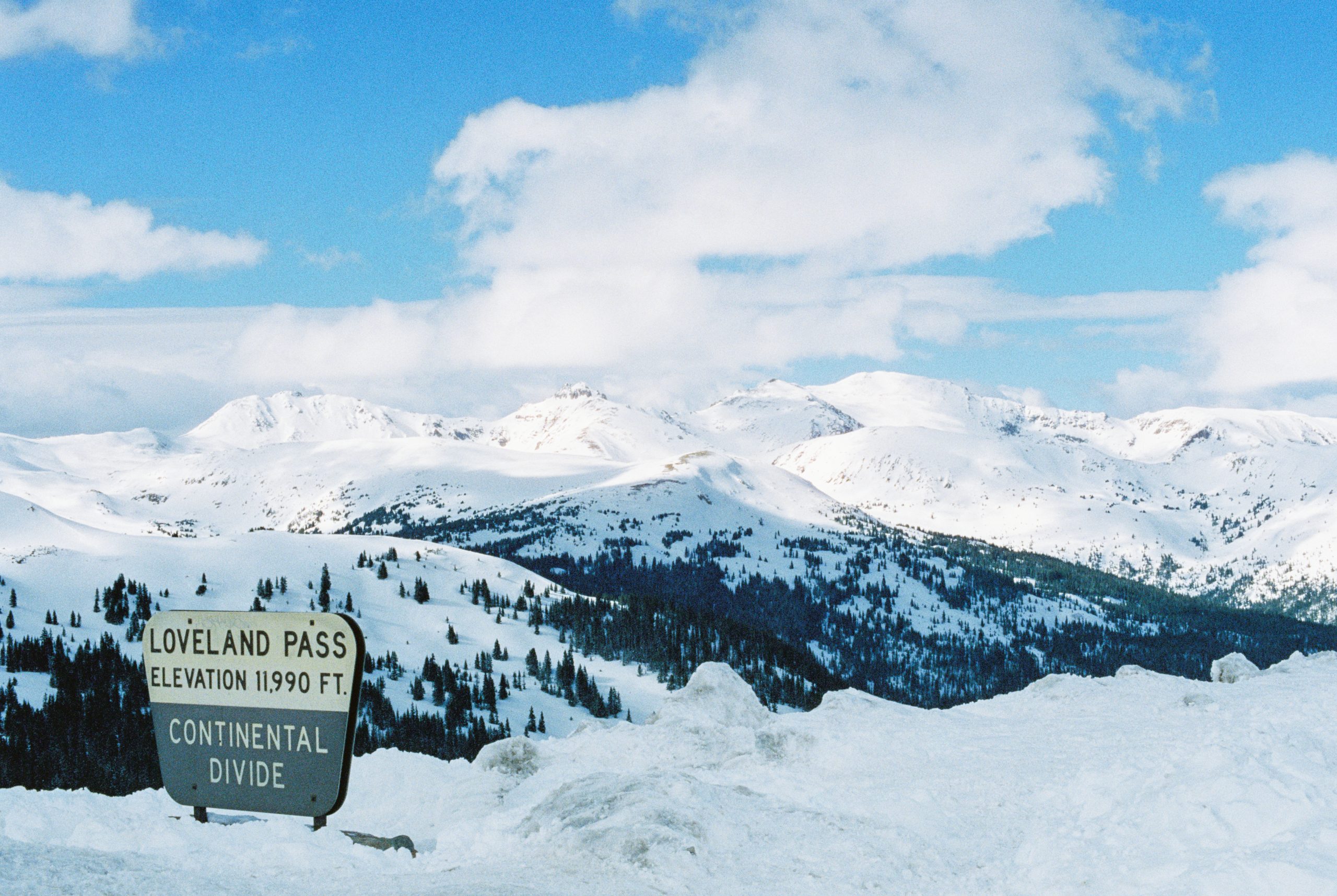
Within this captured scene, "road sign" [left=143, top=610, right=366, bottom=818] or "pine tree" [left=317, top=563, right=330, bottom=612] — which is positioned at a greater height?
"road sign" [left=143, top=610, right=366, bottom=818]

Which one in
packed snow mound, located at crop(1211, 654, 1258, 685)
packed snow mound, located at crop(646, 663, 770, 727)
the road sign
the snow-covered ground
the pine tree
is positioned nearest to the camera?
the road sign

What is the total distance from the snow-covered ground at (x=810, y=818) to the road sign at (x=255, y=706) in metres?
1.24

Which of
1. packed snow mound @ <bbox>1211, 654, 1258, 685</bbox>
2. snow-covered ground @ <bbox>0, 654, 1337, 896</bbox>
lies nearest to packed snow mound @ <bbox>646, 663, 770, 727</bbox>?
snow-covered ground @ <bbox>0, 654, 1337, 896</bbox>

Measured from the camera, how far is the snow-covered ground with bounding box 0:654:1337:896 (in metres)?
12.7

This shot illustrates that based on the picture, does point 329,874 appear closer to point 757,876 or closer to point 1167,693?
point 757,876

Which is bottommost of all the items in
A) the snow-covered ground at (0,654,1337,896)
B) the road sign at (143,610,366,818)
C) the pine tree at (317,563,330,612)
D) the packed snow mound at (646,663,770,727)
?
the pine tree at (317,563,330,612)

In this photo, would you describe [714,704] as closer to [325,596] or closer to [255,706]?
[255,706]

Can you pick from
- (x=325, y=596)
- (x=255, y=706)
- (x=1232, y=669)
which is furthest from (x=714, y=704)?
(x=325, y=596)

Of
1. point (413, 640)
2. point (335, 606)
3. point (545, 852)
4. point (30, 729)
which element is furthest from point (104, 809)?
point (335, 606)

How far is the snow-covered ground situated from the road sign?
124 cm

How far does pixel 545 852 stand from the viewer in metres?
16.3

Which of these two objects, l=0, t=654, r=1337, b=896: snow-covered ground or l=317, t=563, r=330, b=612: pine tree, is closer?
l=0, t=654, r=1337, b=896: snow-covered ground

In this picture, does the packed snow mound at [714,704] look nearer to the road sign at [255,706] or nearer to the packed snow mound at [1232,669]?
the road sign at [255,706]

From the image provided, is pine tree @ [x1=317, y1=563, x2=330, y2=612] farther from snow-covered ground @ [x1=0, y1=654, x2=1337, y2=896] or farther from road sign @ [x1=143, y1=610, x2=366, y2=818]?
road sign @ [x1=143, y1=610, x2=366, y2=818]
